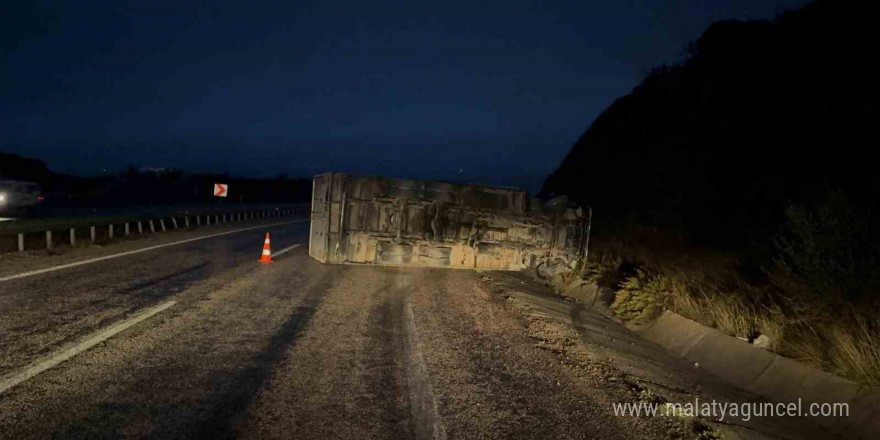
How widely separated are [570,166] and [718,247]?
3062cm

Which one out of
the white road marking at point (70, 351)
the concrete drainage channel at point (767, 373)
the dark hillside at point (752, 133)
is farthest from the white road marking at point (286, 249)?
the dark hillside at point (752, 133)

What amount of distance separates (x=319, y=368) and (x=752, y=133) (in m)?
23.8

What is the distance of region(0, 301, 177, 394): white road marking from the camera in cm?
552

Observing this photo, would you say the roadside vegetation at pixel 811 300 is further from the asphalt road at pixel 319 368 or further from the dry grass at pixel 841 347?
the asphalt road at pixel 319 368

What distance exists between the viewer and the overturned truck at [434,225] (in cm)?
1501

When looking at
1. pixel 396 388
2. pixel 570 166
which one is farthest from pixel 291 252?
pixel 570 166

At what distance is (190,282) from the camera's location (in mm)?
11664

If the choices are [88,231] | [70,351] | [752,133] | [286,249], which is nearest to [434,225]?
[286,249]

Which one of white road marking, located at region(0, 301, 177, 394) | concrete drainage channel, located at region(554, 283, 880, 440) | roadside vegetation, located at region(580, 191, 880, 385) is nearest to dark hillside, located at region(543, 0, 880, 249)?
roadside vegetation, located at region(580, 191, 880, 385)

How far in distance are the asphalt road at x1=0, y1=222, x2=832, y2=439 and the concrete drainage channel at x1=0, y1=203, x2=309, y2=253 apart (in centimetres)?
791

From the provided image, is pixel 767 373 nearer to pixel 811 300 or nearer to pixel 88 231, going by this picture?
pixel 811 300

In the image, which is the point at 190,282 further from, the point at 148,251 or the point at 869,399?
the point at 869,399

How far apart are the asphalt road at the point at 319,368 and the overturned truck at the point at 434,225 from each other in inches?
136

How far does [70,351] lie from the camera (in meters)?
6.50
